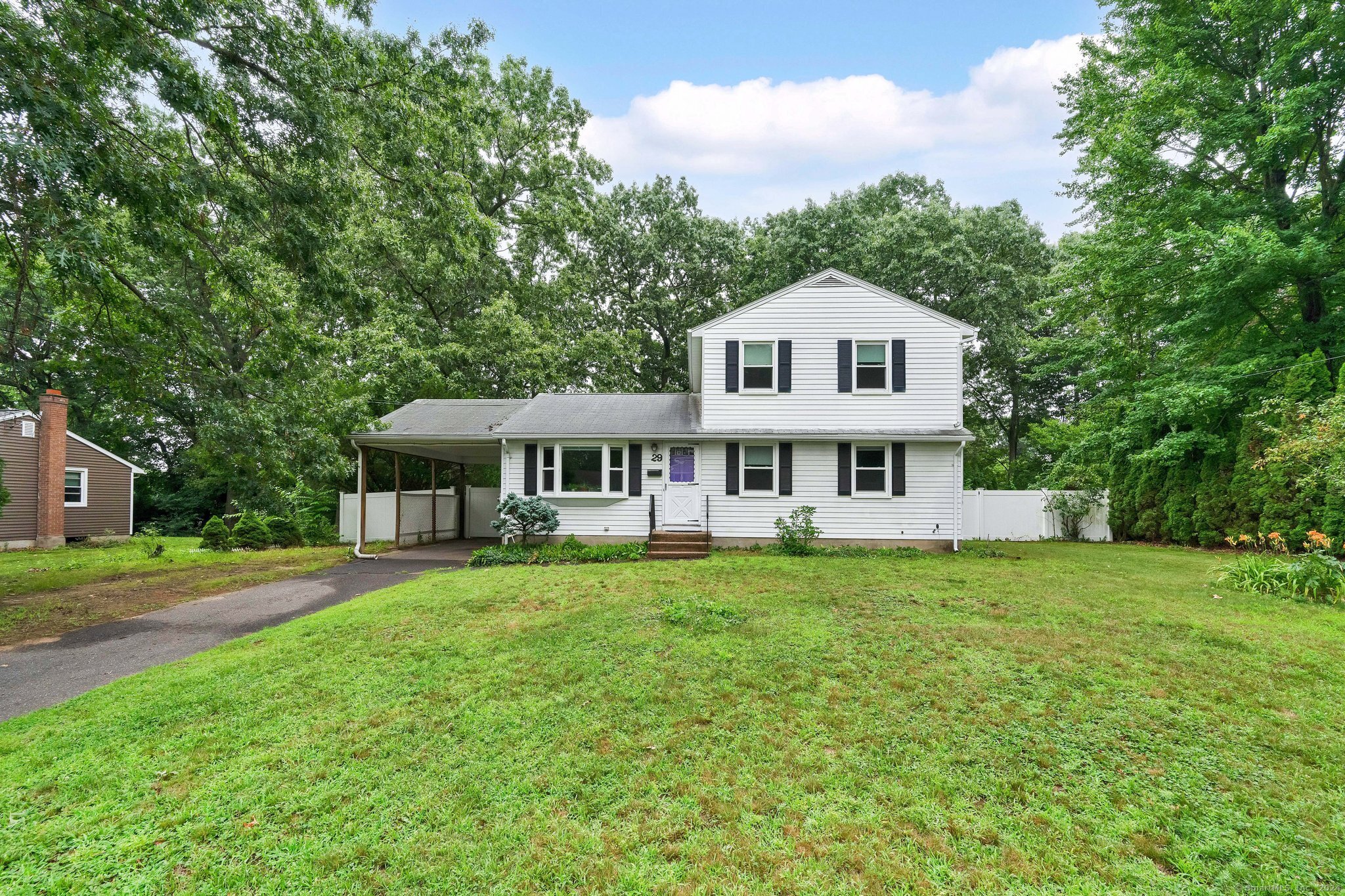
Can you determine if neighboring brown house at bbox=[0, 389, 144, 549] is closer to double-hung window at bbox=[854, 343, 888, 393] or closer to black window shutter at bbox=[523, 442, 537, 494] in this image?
black window shutter at bbox=[523, 442, 537, 494]

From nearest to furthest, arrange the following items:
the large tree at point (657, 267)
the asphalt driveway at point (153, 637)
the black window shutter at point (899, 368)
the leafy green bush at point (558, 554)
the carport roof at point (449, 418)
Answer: the asphalt driveway at point (153, 637), the leafy green bush at point (558, 554), the black window shutter at point (899, 368), the carport roof at point (449, 418), the large tree at point (657, 267)

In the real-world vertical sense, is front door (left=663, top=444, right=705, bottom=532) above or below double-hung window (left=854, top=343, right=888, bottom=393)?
below

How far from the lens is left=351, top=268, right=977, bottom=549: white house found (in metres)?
12.7

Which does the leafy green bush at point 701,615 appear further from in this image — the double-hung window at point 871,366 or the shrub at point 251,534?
the shrub at point 251,534

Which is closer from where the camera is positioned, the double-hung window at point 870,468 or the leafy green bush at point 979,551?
the leafy green bush at point 979,551

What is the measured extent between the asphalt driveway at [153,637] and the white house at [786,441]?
4144mm

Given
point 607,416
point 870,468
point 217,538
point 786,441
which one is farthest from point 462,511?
point 870,468

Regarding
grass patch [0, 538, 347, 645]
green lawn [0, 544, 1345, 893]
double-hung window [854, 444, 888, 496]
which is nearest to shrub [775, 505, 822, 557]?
double-hung window [854, 444, 888, 496]

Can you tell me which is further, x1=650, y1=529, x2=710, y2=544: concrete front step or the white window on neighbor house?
the white window on neighbor house

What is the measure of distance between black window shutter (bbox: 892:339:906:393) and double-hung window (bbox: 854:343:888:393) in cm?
20

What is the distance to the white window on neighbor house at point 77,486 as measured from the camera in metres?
17.9

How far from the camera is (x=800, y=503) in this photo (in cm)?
1280

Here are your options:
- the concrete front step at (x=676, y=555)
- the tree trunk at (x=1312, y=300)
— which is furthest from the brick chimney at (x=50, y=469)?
the tree trunk at (x=1312, y=300)

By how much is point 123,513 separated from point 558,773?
25.2 meters
